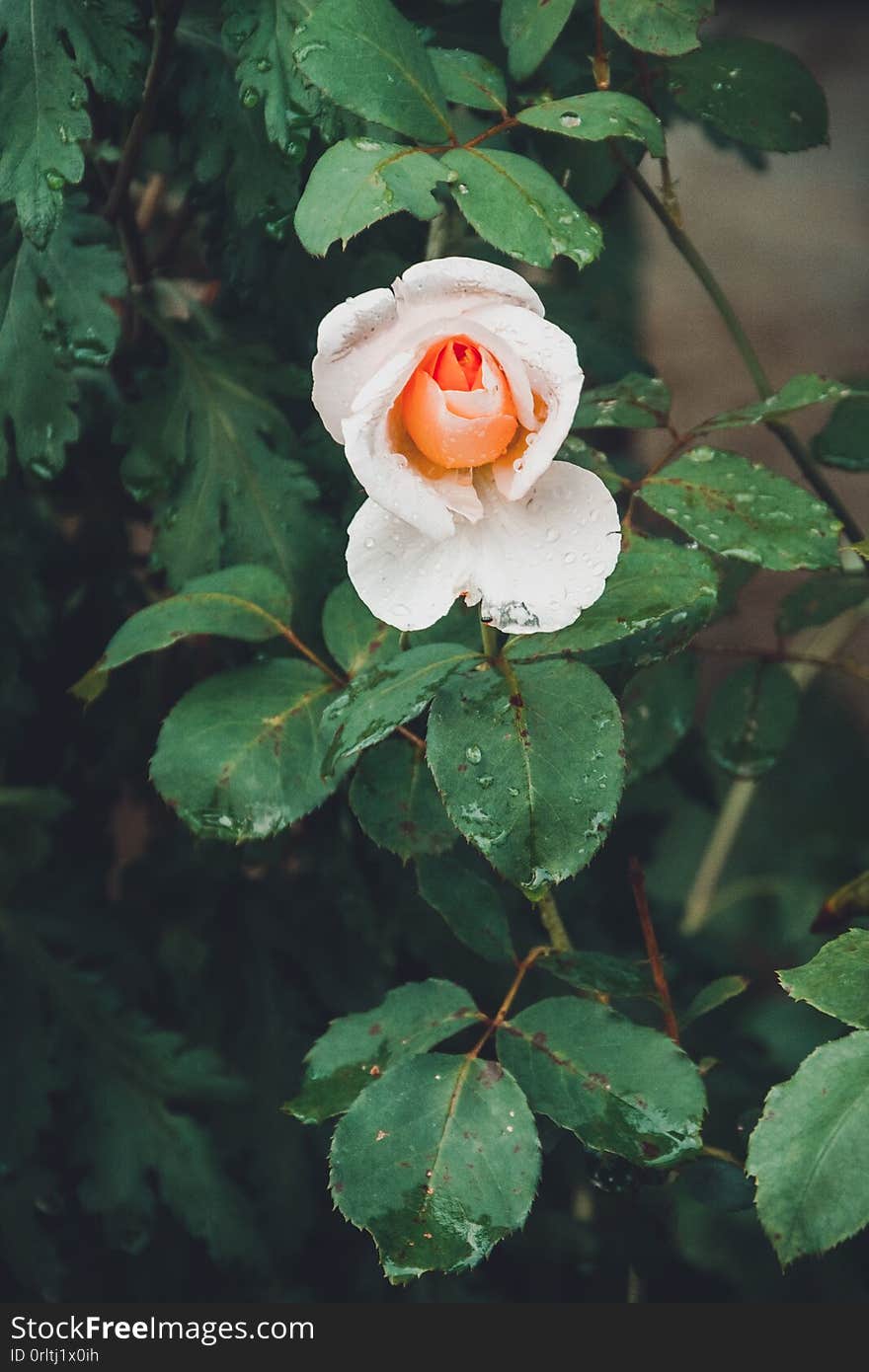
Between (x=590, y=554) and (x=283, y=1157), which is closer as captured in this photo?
(x=590, y=554)

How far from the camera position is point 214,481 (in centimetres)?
84

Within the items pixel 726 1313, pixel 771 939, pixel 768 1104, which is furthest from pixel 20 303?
pixel 771 939

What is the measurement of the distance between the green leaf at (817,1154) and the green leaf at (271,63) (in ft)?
1.78

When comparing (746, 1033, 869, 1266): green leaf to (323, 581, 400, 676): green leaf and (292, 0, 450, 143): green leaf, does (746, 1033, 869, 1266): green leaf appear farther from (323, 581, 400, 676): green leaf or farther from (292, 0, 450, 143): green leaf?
(292, 0, 450, 143): green leaf

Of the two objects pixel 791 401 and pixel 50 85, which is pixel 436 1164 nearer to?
pixel 791 401

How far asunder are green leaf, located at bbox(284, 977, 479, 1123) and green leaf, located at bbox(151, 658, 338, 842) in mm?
125

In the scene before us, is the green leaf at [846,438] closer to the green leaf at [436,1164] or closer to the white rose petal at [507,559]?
the white rose petal at [507,559]

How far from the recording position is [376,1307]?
77cm

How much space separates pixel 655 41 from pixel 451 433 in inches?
11.6

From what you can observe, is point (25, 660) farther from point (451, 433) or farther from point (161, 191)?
point (451, 433)

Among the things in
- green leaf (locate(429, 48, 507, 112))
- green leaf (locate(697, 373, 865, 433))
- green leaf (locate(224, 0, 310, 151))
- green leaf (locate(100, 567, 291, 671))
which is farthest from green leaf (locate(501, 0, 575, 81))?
green leaf (locate(100, 567, 291, 671))

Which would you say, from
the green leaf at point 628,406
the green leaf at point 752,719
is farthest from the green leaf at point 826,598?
the green leaf at point 628,406

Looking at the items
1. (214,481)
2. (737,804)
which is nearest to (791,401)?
(214,481)

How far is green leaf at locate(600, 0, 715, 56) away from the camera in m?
0.66
